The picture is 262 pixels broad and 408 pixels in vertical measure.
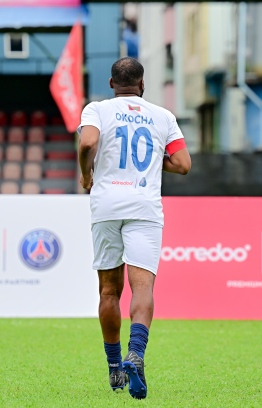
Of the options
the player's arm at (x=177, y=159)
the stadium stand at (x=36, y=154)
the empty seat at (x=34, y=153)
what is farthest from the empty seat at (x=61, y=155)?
the player's arm at (x=177, y=159)

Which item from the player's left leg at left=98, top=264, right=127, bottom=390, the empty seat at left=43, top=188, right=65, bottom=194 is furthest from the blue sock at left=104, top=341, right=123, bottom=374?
the empty seat at left=43, top=188, right=65, bottom=194

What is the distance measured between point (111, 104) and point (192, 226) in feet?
19.5

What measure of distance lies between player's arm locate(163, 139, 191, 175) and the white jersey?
13 centimetres

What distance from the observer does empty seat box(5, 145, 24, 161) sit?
83.3 feet

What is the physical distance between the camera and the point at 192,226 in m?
12.6

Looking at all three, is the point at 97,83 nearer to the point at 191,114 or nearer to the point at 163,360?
the point at 191,114

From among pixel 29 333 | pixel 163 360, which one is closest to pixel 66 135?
pixel 29 333

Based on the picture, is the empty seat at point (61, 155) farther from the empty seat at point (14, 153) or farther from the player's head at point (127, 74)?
the player's head at point (127, 74)

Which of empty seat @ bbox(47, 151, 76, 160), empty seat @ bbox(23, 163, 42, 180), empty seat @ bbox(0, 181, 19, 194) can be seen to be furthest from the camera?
empty seat @ bbox(47, 151, 76, 160)

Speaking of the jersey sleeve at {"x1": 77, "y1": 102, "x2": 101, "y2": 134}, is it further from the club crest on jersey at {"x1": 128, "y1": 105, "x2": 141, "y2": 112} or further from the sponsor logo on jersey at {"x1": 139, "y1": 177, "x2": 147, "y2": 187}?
the sponsor logo on jersey at {"x1": 139, "y1": 177, "x2": 147, "y2": 187}

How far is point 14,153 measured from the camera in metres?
25.5

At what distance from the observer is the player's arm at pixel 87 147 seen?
6.56m

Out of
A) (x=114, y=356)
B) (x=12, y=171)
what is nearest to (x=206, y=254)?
(x=114, y=356)

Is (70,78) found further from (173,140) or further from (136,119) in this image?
(136,119)
